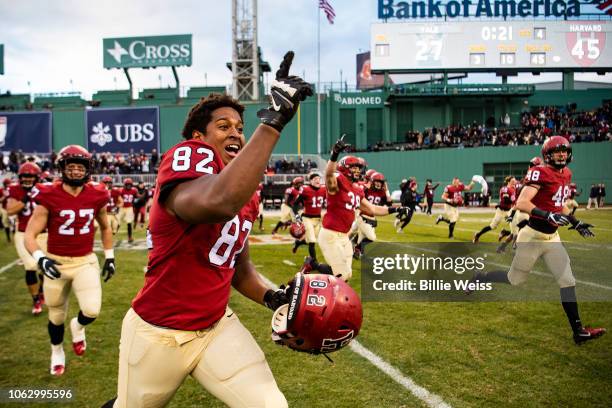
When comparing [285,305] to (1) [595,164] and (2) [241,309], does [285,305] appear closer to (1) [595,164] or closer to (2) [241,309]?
(2) [241,309]

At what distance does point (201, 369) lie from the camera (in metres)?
2.38

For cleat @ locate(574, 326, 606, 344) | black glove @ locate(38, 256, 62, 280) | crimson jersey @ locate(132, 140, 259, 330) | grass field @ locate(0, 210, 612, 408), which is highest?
crimson jersey @ locate(132, 140, 259, 330)

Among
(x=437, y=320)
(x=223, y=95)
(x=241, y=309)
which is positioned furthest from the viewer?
(x=241, y=309)

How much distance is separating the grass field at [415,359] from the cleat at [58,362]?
7cm

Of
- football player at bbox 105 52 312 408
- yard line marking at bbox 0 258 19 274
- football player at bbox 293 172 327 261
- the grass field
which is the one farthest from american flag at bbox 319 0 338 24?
football player at bbox 105 52 312 408

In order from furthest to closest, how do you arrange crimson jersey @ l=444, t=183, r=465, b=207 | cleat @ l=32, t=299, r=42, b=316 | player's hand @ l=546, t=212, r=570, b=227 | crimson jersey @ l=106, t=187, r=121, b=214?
crimson jersey @ l=444, t=183, r=465, b=207 → crimson jersey @ l=106, t=187, r=121, b=214 → cleat @ l=32, t=299, r=42, b=316 → player's hand @ l=546, t=212, r=570, b=227

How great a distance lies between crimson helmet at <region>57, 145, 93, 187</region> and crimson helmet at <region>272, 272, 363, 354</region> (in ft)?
11.4

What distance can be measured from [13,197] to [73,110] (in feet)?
115

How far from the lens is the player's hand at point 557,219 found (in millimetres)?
5641

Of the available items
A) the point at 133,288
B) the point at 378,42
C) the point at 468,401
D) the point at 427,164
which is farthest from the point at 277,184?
the point at 468,401

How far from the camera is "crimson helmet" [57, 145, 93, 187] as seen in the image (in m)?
4.86

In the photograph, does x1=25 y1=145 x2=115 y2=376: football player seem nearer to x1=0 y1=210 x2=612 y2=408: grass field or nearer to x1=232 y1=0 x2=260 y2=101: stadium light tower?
x1=0 y1=210 x2=612 y2=408: grass field

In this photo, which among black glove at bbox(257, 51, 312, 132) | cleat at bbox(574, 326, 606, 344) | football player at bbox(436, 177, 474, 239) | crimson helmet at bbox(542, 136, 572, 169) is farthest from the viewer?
football player at bbox(436, 177, 474, 239)

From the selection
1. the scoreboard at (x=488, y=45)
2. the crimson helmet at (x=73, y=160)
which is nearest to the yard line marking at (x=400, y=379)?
the crimson helmet at (x=73, y=160)
